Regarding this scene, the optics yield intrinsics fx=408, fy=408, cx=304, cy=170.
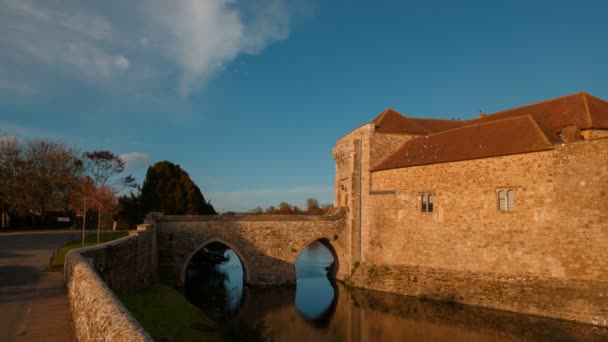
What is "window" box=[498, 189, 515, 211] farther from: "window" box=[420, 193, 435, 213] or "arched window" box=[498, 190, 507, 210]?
"window" box=[420, 193, 435, 213]

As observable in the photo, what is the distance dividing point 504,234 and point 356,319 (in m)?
7.61

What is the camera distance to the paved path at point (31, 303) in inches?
302

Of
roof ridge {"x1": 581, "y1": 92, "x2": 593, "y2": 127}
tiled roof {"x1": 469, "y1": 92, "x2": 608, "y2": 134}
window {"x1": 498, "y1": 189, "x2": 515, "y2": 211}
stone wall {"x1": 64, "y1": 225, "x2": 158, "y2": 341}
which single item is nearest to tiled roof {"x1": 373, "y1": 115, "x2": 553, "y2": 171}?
tiled roof {"x1": 469, "y1": 92, "x2": 608, "y2": 134}

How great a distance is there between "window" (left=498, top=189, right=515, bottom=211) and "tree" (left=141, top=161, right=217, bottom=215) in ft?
69.3

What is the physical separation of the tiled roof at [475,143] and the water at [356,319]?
23.2 ft

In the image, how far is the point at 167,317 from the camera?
1363 centimetres

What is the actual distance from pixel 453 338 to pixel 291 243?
38.0 feet

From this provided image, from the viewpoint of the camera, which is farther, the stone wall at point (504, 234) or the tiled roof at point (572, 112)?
the tiled roof at point (572, 112)

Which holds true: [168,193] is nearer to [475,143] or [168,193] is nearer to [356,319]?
[356,319]

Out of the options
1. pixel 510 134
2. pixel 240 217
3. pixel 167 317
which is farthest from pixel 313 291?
pixel 510 134

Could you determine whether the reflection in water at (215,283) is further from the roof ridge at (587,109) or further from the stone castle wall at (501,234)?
the roof ridge at (587,109)

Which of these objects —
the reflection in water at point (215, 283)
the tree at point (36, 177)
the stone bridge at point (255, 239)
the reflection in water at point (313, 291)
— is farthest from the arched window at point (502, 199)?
the tree at point (36, 177)

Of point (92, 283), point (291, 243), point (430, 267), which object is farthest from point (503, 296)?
point (92, 283)

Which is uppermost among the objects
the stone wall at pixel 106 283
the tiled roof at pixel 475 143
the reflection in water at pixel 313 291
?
the tiled roof at pixel 475 143
